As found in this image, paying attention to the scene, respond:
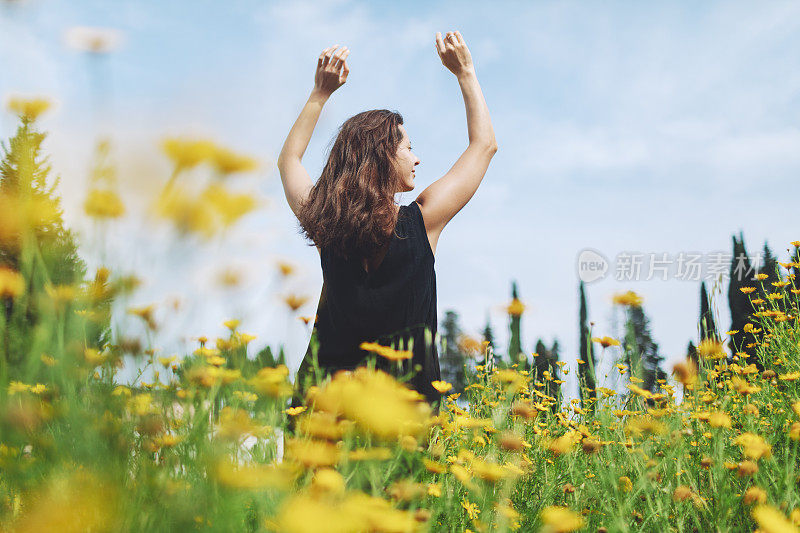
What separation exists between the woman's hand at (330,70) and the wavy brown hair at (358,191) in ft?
1.00

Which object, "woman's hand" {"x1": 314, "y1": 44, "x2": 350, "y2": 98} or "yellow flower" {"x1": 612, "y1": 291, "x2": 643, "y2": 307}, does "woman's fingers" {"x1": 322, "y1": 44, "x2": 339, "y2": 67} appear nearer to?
"woman's hand" {"x1": 314, "y1": 44, "x2": 350, "y2": 98}

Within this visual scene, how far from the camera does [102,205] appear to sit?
3.38 ft

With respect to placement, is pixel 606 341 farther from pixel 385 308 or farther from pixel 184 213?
pixel 184 213

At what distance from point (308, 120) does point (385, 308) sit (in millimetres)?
1128

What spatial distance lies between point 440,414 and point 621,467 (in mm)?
806

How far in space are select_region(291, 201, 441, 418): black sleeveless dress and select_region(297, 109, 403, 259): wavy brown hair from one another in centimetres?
7

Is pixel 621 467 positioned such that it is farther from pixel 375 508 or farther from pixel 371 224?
pixel 375 508

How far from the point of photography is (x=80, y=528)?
0.85 m

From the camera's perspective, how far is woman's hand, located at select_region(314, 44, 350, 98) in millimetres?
2744

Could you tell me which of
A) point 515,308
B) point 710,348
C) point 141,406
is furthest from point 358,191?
point 710,348

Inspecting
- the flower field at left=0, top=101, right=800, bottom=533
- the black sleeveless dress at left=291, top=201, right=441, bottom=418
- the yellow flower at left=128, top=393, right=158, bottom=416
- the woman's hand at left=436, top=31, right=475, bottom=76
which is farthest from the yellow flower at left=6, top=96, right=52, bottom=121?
the woman's hand at left=436, top=31, right=475, bottom=76

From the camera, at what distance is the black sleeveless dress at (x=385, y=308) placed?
2.18 metres

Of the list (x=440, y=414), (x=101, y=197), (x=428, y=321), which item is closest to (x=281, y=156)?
(x=428, y=321)

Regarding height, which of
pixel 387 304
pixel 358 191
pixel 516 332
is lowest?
pixel 516 332
